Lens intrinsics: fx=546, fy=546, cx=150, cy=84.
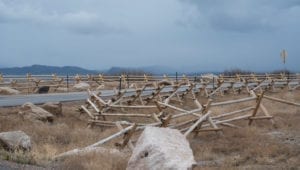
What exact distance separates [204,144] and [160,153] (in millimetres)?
7941

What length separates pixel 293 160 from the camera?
15.1 meters

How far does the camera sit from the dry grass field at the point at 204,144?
12.9 m

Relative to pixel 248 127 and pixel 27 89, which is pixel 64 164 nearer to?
pixel 248 127

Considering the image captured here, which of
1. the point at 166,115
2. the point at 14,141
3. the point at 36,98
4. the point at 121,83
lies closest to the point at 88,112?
the point at 166,115

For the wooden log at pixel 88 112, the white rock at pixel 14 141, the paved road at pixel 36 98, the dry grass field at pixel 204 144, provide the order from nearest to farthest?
the dry grass field at pixel 204 144
the white rock at pixel 14 141
the wooden log at pixel 88 112
the paved road at pixel 36 98

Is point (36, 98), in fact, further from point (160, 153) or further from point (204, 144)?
point (160, 153)

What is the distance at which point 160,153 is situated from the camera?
1071cm

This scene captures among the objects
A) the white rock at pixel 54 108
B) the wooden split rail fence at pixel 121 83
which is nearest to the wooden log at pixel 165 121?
the white rock at pixel 54 108

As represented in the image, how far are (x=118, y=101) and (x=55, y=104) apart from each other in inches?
135

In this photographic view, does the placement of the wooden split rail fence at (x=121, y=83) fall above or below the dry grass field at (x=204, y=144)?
above

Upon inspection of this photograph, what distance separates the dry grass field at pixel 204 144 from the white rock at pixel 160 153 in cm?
126

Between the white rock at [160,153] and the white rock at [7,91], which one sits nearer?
the white rock at [160,153]

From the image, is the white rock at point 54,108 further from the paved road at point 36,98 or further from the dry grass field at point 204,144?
the paved road at point 36,98

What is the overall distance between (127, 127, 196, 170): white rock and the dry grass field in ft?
4.12
